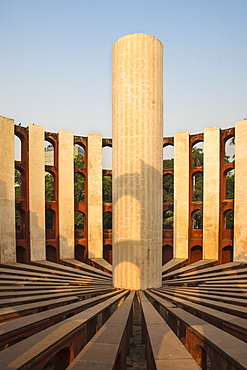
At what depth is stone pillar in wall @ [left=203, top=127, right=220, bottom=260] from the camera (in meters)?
19.8

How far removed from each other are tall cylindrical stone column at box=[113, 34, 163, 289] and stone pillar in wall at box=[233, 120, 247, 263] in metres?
8.00

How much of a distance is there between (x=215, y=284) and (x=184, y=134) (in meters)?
11.0

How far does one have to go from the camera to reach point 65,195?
20188 millimetres

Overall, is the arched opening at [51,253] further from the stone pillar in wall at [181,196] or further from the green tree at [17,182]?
the green tree at [17,182]

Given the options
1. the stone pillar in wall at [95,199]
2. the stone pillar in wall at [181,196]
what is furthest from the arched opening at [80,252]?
the stone pillar in wall at [181,196]

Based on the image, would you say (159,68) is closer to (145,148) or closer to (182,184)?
(145,148)

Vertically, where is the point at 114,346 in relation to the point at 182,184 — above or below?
below

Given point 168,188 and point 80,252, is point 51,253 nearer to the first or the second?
point 80,252

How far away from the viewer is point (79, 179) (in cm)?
3388

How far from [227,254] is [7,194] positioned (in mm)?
13537

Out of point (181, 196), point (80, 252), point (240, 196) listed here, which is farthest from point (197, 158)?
point (80, 252)

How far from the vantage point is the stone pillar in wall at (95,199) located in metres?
20.7

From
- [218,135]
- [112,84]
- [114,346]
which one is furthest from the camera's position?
[218,135]

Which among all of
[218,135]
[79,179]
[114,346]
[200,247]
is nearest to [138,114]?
[114,346]
